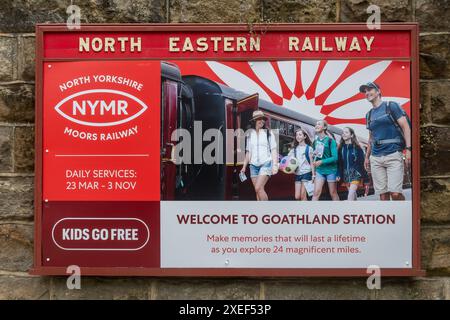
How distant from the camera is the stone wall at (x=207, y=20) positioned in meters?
4.00

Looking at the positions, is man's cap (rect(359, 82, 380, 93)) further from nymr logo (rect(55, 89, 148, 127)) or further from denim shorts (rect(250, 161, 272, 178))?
nymr logo (rect(55, 89, 148, 127))

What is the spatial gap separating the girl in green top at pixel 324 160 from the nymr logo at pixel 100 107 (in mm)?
1134

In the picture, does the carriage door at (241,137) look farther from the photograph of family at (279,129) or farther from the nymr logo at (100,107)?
the nymr logo at (100,107)

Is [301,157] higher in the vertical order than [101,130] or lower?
lower

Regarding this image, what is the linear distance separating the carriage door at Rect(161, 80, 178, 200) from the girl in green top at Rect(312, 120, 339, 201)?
3.00ft

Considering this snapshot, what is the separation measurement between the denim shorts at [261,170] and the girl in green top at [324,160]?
294 mm

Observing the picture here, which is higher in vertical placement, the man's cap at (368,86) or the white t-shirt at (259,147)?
the man's cap at (368,86)

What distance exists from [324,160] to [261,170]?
1.35ft

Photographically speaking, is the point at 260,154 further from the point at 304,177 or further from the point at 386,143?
the point at 386,143

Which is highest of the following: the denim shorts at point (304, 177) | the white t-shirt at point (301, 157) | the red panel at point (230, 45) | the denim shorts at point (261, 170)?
the red panel at point (230, 45)

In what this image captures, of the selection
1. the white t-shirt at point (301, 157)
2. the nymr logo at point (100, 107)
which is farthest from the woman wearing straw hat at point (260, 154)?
the nymr logo at point (100, 107)

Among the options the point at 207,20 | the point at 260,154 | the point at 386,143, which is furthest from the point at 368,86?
the point at 207,20

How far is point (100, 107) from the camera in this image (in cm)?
400
